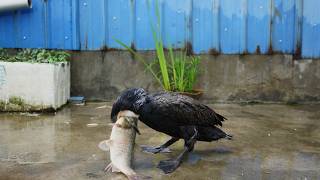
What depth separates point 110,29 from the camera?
7730 millimetres

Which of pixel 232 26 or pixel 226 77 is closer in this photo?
pixel 232 26

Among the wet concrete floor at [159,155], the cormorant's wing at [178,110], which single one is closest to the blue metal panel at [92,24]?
the wet concrete floor at [159,155]

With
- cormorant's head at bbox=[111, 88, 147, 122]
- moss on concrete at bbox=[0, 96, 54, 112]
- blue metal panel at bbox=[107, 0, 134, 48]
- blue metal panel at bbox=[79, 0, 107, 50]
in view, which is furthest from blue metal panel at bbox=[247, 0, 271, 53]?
cormorant's head at bbox=[111, 88, 147, 122]

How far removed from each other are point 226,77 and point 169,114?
136 inches

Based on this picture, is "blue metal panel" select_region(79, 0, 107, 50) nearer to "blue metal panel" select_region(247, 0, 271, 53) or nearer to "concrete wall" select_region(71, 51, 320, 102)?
"concrete wall" select_region(71, 51, 320, 102)

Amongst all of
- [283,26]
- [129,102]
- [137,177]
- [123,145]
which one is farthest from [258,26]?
[137,177]

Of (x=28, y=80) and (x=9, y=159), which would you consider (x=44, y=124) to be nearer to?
(x=28, y=80)

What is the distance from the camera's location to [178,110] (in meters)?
4.63

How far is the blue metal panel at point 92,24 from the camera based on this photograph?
7.68 m

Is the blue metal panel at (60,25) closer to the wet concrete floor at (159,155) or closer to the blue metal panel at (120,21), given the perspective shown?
the blue metal panel at (120,21)

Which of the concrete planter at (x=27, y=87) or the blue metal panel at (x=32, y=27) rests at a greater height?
the blue metal panel at (x=32, y=27)

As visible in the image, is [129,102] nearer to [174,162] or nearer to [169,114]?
[169,114]

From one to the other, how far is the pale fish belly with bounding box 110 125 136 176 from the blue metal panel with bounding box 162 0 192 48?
3.53 meters

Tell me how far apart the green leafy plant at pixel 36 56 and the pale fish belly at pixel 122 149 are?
9.66 feet
